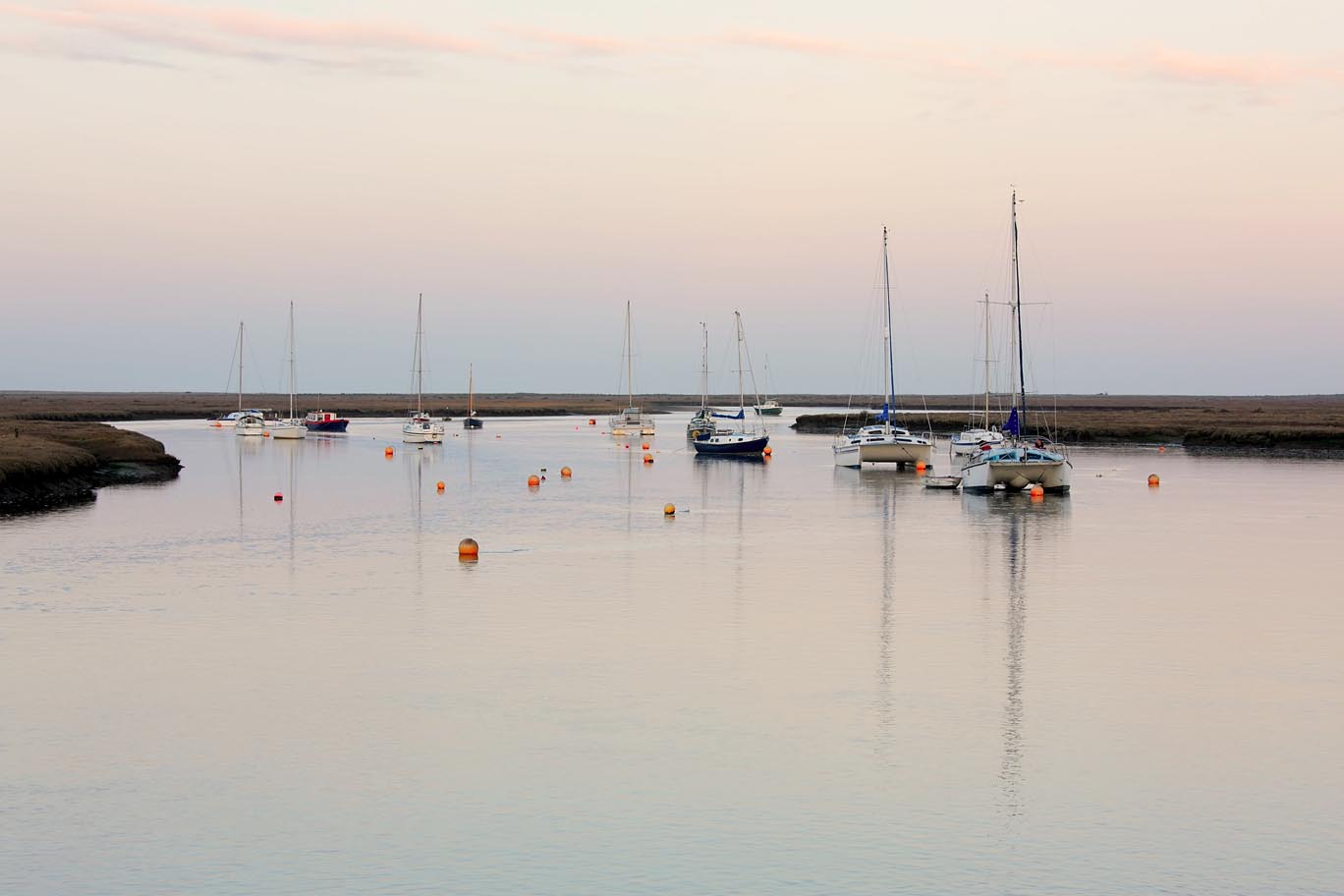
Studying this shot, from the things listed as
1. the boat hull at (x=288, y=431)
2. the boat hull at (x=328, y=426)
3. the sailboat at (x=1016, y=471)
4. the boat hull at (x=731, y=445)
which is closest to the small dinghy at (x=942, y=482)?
the sailboat at (x=1016, y=471)

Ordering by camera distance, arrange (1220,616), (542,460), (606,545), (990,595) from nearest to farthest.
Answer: (1220,616)
(990,595)
(606,545)
(542,460)

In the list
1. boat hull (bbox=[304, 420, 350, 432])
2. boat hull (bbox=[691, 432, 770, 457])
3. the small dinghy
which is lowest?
the small dinghy

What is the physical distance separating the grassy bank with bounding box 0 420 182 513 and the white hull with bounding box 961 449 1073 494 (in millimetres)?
34379

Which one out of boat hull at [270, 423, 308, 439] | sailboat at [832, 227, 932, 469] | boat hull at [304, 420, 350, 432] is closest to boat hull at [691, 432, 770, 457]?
sailboat at [832, 227, 932, 469]

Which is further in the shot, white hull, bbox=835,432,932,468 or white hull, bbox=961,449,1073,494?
white hull, bbox=835,432,932,468

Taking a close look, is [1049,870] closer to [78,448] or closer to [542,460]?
[78,448]

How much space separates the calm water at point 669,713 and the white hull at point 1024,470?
49.1ft

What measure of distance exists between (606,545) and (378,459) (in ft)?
158

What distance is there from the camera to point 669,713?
62.3ft

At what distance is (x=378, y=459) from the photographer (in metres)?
84.3

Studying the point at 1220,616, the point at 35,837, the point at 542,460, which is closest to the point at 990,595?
the point at 1220,616

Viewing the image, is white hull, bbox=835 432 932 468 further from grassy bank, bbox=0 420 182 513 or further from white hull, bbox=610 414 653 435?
white hull, bbox=610 414 653 435

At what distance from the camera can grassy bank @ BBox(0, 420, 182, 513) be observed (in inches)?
1970

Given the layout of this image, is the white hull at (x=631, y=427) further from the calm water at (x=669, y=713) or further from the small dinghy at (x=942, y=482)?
the calm water at (x=669, y=713)
